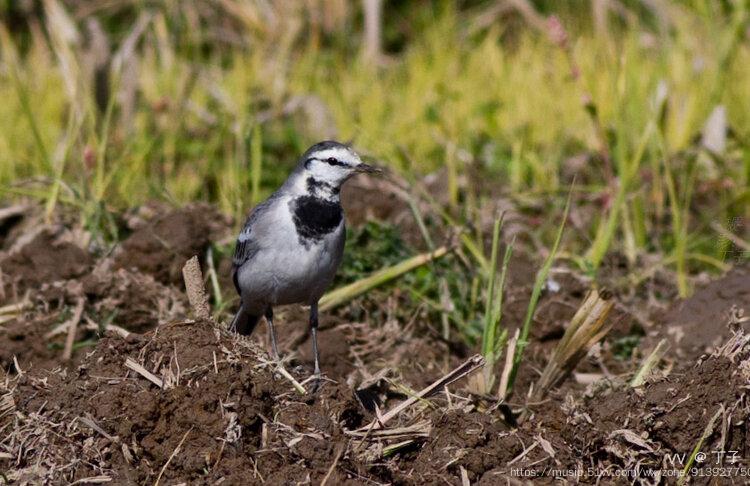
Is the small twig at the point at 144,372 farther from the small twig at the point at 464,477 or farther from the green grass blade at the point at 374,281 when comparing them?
the green grass blade at the point at 374,281

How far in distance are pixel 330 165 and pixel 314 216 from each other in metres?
0.26

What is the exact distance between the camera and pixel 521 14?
11.4 meters

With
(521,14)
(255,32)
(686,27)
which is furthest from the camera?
(521,14)

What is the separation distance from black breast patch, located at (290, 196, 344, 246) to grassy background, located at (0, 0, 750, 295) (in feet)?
3.42

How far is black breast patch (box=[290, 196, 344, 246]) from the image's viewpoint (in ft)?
15.9

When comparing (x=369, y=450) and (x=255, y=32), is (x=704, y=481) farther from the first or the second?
(x=255, y=32)

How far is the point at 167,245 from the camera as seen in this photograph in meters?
5.65

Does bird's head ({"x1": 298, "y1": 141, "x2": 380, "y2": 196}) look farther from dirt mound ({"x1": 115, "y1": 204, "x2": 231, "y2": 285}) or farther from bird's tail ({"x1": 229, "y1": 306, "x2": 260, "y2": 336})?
dirt mound ({"x1": 115, "y1": 204, "x2": 231, "y2": 285})

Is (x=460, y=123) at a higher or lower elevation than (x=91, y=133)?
lower

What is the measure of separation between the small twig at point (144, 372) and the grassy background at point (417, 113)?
79.1 inches

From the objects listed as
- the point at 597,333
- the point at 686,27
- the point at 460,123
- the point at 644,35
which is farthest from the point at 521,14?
the point at 597,333

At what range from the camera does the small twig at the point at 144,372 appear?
152 inches

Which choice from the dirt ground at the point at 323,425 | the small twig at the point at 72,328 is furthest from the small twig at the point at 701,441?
the small twig at the point at 72,328

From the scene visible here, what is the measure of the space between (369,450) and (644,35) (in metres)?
7.50
